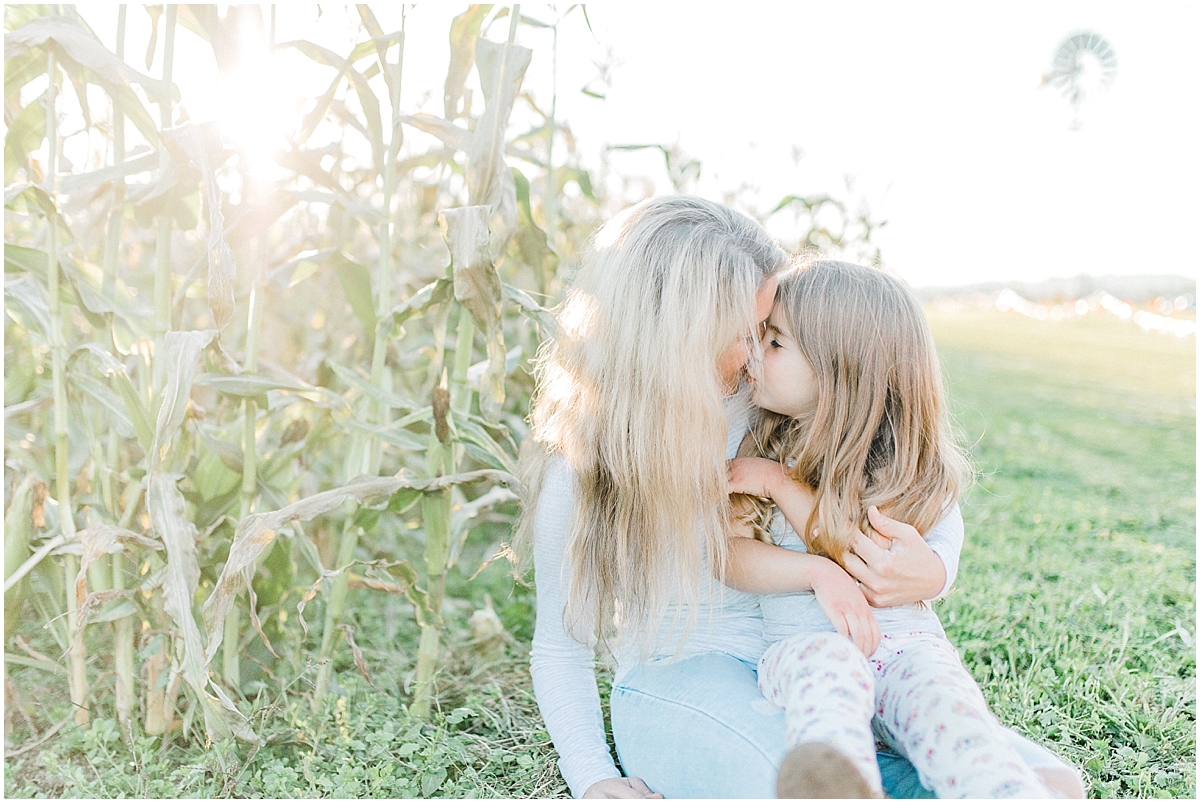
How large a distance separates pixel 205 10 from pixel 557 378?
0.82 meters

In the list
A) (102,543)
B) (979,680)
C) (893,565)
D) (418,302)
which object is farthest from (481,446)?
(979,680)

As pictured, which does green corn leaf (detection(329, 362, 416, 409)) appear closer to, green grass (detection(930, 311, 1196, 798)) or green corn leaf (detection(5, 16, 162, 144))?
green corn leaf (detection(5, 16, 162, 144))

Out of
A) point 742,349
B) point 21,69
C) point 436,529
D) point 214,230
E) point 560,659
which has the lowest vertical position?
point 560,659

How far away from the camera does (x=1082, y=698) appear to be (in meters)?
1.73

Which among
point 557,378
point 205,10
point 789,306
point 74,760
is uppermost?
point 205,10

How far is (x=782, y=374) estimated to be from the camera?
142 cm

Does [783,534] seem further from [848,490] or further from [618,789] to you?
[618,789]

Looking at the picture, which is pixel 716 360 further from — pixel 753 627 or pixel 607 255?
pixel 753 627

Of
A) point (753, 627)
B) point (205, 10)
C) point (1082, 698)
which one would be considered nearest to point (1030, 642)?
point (1082, 698)

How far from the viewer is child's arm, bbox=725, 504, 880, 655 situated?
126 centimetres

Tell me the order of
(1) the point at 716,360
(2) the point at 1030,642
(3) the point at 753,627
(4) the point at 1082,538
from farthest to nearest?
(4) the point at 1082,538
(2) the point at 1030,642
(3) the point at 753,627
(1) the point at 716,360

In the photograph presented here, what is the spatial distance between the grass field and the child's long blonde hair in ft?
1.63

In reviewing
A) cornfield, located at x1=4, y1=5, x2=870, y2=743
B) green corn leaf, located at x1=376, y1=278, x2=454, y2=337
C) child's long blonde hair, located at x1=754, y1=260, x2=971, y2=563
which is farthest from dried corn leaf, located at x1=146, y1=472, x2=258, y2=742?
child's long blonde hair, located at x1=754, y1=260, x2=971, y2=563

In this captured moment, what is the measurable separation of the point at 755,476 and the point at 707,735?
404mm
